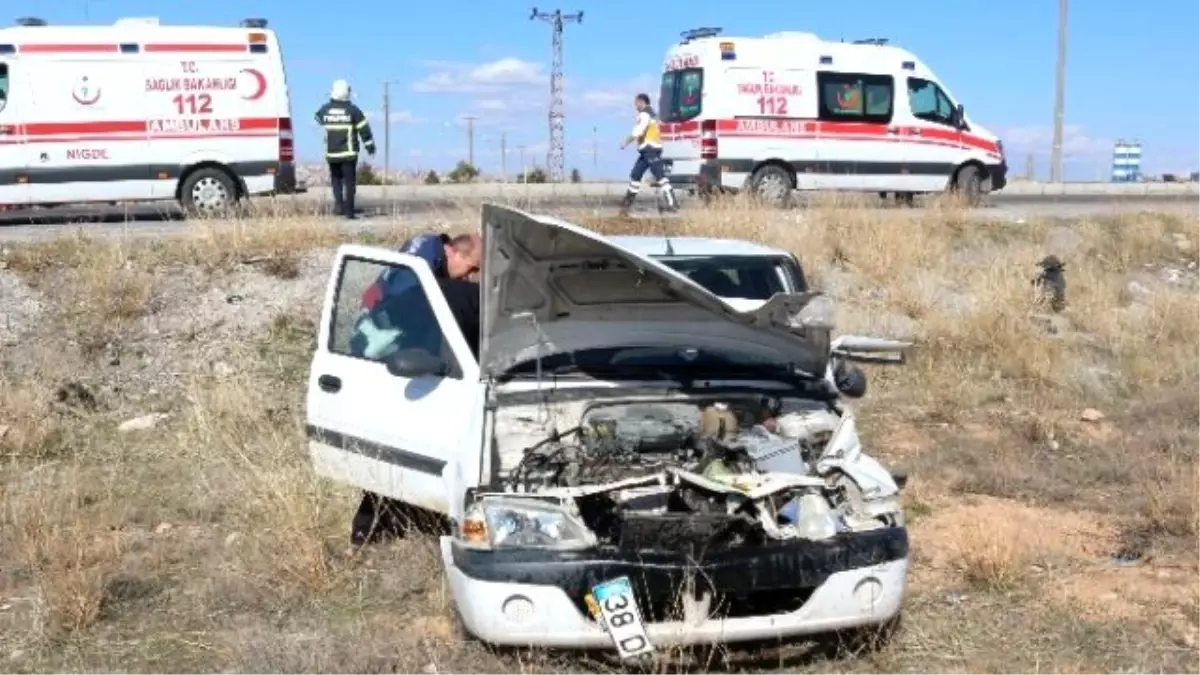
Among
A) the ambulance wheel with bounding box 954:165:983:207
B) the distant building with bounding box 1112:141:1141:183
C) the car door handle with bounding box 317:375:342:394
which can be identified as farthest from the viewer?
the distant building with bounding box 1112:141:1141:183

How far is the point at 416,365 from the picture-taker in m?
5.78

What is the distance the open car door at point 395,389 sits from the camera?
576 cm

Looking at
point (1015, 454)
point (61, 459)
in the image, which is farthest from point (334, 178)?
point (1015, 454)

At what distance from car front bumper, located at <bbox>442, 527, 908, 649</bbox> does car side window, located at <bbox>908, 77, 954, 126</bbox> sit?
16.5 m

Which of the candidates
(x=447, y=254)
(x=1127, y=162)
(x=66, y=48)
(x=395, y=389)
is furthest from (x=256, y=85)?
(x=1127, y=162)

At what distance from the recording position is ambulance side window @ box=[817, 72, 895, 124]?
19750mm

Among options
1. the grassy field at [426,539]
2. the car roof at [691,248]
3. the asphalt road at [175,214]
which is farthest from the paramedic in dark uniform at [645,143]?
the car roof at [691,248]

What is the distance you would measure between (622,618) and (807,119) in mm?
15903

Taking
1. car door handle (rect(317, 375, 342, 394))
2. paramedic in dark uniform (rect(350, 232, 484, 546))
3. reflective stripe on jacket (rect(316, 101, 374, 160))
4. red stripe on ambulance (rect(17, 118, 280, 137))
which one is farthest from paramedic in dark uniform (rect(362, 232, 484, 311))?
red stripe on ambulance (rect(17, 118, 280, 137))

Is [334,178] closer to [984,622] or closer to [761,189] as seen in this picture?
[761,189]

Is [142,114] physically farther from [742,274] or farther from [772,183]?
[742,274]

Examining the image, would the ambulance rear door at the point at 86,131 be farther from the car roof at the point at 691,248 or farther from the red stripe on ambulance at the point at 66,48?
the car roof at the point at 691,248

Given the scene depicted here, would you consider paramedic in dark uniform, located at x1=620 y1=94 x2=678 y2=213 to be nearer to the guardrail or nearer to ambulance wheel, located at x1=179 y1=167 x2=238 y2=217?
the guardrail

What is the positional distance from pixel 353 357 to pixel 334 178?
34.7 ft
